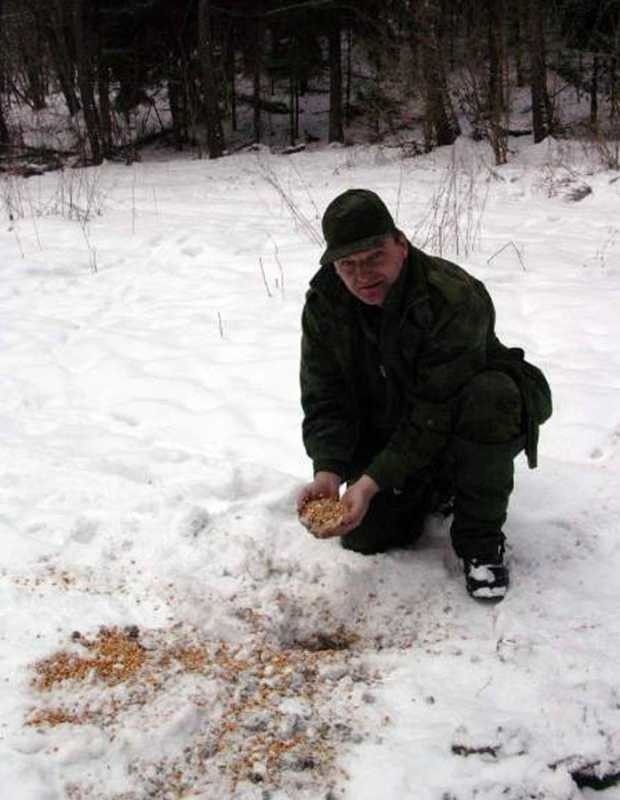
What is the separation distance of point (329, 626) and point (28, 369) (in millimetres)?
2565

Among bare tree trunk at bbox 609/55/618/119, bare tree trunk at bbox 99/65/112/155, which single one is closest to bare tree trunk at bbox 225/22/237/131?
bare tree trunk at bbox 99/65/112/155

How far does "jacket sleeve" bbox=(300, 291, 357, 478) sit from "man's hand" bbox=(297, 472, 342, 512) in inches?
1.6

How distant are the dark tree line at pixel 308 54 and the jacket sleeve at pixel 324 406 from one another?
29.8ft

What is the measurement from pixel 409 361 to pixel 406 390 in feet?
0.36

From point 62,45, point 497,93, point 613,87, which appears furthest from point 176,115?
point 613,87

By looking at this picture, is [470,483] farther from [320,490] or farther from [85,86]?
[85,86]

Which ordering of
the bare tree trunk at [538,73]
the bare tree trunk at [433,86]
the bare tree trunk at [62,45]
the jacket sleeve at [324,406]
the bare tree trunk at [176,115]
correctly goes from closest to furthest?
1. the jacket sleeve at [324,406]
2. the bare tree trunk at [538,73]
3. the bare tree trunk at [433,86]
4. the bare tree trunk at [62,45]
5. the bare tree trunk at [176,115]

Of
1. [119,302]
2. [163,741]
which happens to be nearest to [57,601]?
[163,741]

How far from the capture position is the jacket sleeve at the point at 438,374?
2023 millimetres

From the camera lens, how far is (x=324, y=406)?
2.35m

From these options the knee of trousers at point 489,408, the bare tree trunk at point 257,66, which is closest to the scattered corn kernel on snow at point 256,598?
the knee of trousers at point 489,408

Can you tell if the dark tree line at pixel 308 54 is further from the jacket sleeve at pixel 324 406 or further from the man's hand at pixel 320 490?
the man's hand at pixel 320 490

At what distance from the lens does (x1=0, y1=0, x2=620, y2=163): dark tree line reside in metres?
11.8

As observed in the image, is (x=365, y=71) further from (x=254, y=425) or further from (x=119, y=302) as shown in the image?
(x=254, y=425)
